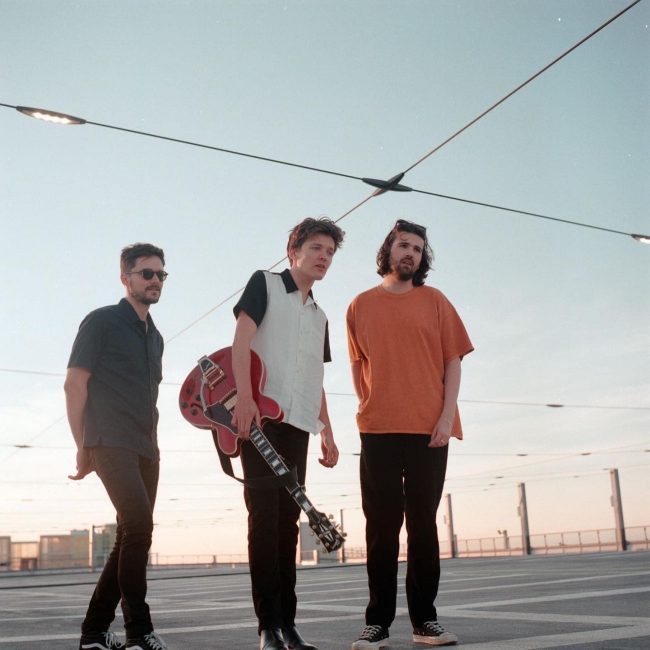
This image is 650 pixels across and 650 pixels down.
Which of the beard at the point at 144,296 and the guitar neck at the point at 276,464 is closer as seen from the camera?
the guitar neck at the point at 276,464

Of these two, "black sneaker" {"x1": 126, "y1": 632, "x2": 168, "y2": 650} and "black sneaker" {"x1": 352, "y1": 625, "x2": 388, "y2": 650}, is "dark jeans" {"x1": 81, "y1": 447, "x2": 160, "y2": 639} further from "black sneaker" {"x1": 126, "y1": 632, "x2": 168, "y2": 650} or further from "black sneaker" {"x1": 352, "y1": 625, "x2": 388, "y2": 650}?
"black sneaker" {"x1": 352, "y1": 625, "x2": 388, "y2": 650}

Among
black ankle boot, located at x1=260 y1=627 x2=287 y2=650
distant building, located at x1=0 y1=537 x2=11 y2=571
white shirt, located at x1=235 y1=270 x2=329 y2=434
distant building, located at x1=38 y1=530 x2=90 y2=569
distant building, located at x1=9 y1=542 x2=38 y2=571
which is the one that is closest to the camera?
black ankle boot, located at x1=260 y1=627 x2=287 y2=650

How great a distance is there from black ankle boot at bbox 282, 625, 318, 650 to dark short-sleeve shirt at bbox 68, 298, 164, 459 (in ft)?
3.01

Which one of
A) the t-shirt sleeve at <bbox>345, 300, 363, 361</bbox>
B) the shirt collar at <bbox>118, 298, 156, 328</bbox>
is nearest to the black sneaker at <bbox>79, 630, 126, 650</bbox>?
the shirt collar at <bbox>118, 298, 156, 328</bbox>

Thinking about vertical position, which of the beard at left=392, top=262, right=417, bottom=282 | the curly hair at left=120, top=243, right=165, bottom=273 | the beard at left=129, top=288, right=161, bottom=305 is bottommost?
the beard at left=129, top=288, right=161, bottom=305

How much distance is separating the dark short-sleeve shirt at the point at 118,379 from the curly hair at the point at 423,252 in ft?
3.80

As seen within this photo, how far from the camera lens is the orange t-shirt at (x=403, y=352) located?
3887 mm

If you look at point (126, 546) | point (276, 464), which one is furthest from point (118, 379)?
point (276, 464)

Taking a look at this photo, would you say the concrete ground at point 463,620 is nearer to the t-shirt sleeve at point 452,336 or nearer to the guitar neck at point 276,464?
the guitar neck at point 276,464

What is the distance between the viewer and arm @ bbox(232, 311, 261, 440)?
348cm

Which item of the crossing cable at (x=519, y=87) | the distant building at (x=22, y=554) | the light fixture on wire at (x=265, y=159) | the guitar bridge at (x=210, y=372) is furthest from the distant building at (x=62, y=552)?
the guitar bridge at (x=210, y=372)

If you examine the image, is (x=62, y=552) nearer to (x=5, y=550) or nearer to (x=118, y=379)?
(x=5, y=550)

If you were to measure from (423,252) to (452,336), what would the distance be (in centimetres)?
42

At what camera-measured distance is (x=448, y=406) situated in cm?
395
